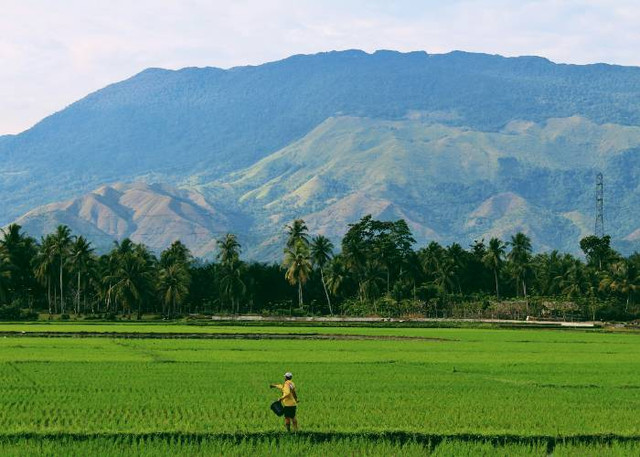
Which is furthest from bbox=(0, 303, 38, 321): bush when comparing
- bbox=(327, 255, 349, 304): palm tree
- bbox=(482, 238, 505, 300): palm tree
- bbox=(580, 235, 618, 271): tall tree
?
bbox=(580, 235, 618, 271): tall tree

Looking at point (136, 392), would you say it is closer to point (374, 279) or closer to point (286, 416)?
point (286, 416)

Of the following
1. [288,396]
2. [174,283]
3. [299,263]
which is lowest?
[288,396]

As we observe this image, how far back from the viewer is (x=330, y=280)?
128m

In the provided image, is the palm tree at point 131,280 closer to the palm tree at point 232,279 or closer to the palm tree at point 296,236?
the palm tree at point 232,279

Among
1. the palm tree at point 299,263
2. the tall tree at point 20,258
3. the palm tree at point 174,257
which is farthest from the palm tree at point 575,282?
the tall tree at point 20,258

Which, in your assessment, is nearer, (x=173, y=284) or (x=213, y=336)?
(x=213, y=336)

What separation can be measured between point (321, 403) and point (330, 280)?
325 ft

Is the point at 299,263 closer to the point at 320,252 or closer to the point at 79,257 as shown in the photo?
the point at 320,252

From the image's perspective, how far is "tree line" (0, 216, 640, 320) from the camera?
115 meters

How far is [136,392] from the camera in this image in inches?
1232

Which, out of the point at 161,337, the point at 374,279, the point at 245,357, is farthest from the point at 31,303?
the point at 245,357

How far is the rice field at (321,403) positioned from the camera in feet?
75.5

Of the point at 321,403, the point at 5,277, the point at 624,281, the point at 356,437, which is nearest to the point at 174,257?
the point at 5,277

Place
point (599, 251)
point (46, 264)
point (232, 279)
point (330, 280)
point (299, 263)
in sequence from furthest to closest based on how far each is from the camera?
point (599, 251) < point (330, 280) < point (232, 279) < point (299, 263) < point (46, 264)
